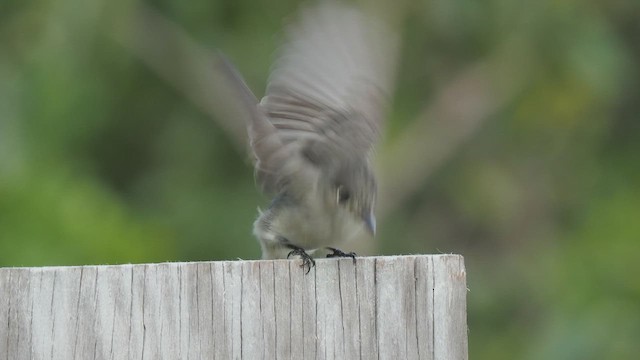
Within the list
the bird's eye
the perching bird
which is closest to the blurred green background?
the perching bird

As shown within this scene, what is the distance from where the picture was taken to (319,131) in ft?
13.6

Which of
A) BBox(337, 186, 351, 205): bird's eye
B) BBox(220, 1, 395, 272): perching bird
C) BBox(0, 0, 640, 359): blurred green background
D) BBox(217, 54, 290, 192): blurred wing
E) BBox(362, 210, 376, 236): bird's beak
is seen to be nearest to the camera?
BBox(217, 54, 290, 192): blurred wing

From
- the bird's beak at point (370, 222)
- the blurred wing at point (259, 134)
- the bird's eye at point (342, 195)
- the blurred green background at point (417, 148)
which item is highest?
the blurred green background at point (417, 148)

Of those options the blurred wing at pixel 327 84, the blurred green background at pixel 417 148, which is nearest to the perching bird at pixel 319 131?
the blurred wing at pixel 327 84

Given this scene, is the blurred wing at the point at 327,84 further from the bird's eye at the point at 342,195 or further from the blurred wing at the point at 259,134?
the bird's eye at the point at 342,195

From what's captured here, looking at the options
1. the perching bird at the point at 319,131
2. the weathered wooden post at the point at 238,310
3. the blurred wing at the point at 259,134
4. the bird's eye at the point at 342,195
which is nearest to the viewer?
the weathered wooden post at the point at 238,310

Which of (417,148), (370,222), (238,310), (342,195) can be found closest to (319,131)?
(342,195)

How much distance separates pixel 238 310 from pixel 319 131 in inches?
→ 59.0

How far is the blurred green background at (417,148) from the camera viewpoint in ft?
19.9

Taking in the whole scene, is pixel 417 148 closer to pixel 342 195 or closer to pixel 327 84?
pixel 342 195

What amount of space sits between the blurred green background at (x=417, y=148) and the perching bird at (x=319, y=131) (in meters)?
1.62

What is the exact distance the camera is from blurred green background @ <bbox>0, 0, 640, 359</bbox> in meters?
6.05

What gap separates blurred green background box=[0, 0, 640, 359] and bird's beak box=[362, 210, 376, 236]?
73.8 inches

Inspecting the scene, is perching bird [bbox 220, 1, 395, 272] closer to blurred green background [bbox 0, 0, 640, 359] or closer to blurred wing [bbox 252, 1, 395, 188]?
blurred wing [bbox 252, 1, 395, 188]
